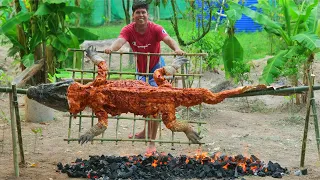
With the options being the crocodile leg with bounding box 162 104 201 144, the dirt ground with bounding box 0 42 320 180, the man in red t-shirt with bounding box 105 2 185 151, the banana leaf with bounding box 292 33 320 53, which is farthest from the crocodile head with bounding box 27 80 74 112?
the banana leaf with bounding box 292 33 320 53

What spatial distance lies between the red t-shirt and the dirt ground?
3.50 ft

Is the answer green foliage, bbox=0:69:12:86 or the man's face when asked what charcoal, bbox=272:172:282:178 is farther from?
green foliage, bbox=0:69:12:86

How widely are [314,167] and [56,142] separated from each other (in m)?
3.40

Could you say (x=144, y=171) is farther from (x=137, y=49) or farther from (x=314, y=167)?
(x=314, y=167)

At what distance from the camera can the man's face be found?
6645mm

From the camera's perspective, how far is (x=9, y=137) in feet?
26.4

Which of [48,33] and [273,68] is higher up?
[48,33]

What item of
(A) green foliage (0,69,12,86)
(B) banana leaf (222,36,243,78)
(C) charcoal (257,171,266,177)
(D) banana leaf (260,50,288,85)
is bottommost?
(C) charcoal (257,171,266,177)

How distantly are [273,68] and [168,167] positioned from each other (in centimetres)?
353

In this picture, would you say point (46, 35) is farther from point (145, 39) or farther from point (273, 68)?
point (273, 68)

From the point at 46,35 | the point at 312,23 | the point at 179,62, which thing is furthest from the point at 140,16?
the point at 312,23

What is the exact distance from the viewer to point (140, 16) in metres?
6.64

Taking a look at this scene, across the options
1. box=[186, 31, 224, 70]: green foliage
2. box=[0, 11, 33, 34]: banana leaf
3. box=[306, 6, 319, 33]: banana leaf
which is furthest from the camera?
box=[186, 31, 224, 70]: green foliage

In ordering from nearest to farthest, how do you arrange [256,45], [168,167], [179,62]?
[179,62] < [168,167] < [256,45]
